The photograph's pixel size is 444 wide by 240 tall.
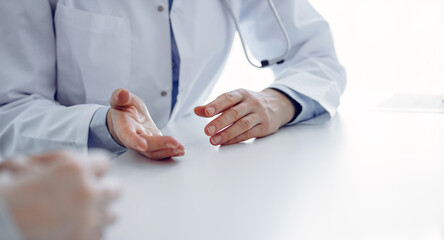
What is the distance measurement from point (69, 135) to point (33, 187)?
1.59ft

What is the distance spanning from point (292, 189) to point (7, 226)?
0.36 m

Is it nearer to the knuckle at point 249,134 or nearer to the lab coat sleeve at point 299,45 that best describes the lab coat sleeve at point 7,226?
the knuckle at point 249,134

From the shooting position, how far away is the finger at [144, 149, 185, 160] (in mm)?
670

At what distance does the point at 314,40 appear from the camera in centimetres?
112

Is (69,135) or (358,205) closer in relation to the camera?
(358,205)

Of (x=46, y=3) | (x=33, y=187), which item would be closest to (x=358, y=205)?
(x=33, y=187)

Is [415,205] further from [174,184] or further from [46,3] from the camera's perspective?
[46,3]

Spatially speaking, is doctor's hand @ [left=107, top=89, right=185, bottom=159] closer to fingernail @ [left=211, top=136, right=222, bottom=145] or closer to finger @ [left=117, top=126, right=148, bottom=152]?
finger @ [left=117, top=126, right=148, bottom=152]

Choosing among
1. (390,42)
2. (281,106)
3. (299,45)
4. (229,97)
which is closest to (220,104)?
(229,97)

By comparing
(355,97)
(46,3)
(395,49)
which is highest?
(46,3)

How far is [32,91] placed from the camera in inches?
35.8

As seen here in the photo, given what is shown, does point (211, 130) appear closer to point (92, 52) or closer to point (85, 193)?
point (92, 52)

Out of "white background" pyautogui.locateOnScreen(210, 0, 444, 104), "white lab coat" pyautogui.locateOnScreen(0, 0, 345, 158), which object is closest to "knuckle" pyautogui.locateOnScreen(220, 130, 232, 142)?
"white lab coat" pyautogui.locateOnScreen(0, 0, 345, 158)

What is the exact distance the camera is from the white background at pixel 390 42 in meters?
1.57
